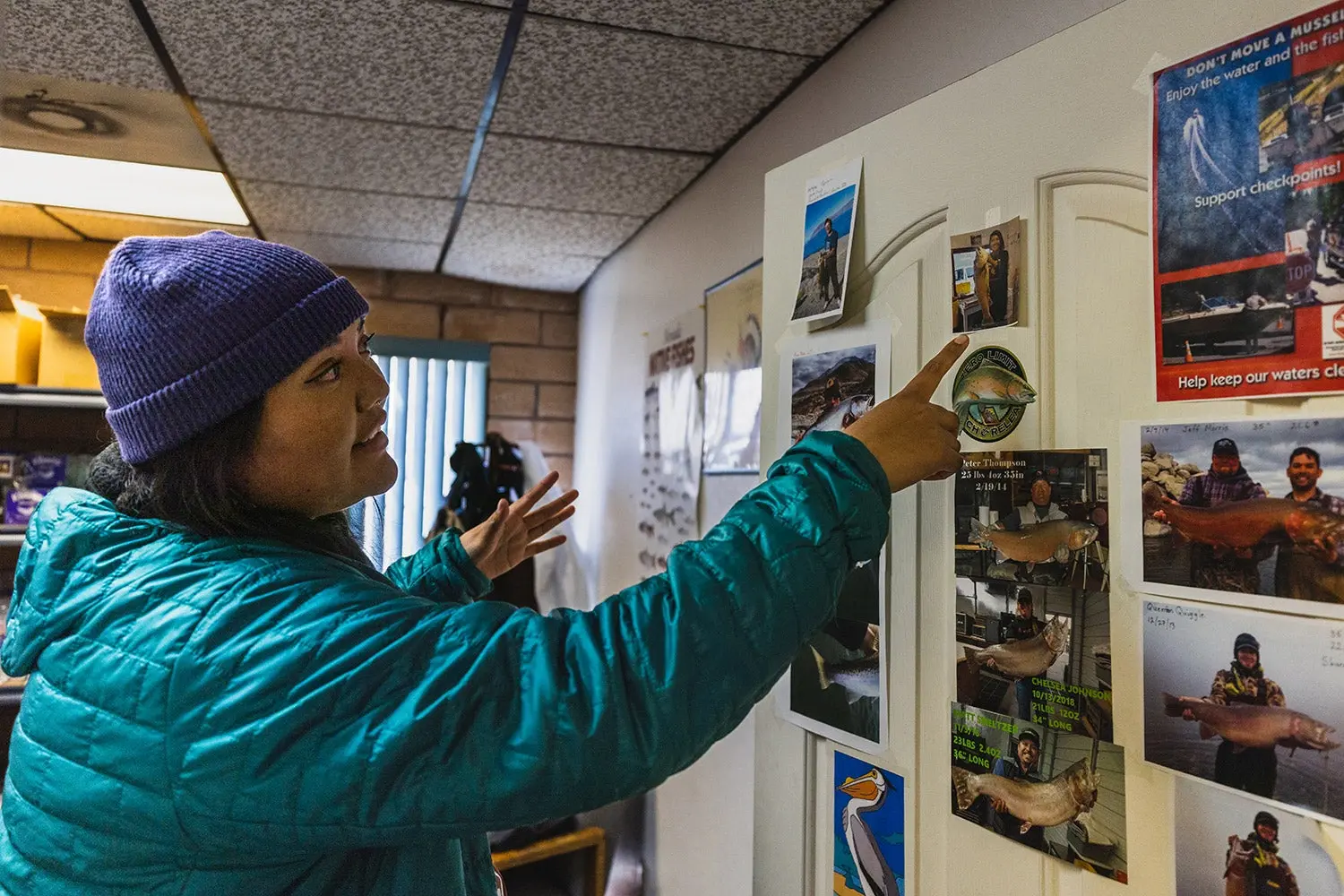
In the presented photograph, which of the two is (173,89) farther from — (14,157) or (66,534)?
(66,534)

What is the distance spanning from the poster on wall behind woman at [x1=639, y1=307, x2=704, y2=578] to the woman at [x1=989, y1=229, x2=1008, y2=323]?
1.16 meters

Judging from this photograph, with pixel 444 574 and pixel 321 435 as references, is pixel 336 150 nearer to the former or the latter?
pixel 444 574

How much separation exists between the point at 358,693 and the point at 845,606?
1.64ft

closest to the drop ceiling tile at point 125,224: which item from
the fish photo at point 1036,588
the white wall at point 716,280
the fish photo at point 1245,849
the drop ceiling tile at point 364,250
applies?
the drop ceiling tile at point 364,250

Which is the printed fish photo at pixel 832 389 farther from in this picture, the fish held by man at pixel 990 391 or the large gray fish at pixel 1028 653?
the large gray fish at pixel 1028 653

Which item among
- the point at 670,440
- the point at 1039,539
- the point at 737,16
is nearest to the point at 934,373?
the point at 1039,539

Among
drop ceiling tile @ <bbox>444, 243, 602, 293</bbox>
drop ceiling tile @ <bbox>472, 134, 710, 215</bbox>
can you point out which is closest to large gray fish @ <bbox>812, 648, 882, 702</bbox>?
drop ceiling tile @ <bbox>472, 134, 710, 215</bbox>

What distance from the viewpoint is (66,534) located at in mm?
643

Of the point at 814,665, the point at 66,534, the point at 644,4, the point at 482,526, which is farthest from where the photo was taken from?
the point at 644,4

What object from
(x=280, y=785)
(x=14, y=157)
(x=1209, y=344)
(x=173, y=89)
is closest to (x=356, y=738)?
(x=280, y=785)

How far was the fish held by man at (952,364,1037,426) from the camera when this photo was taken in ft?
2.24

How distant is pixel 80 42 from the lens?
4.32ft

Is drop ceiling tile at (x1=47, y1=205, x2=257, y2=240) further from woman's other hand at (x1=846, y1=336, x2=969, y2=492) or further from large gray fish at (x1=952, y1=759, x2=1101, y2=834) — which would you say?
large gray fish at (x1=952, y1=759, x2=1101, y2=834)

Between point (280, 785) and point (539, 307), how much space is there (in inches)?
→ 105
